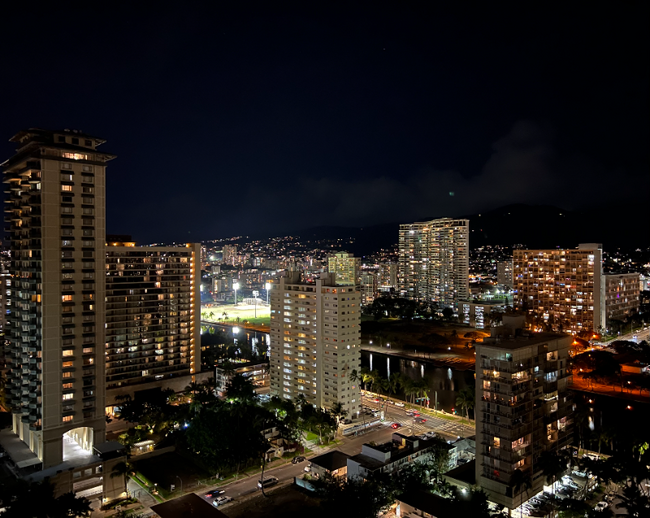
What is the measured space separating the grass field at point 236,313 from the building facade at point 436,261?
22532mm

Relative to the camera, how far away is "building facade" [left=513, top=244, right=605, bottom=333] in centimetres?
4306

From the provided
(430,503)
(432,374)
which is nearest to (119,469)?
(430,503)

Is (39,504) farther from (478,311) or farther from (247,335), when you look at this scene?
(478,311)

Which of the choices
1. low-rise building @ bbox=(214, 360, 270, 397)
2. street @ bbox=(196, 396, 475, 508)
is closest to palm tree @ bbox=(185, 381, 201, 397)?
low-rise building @ bbox=(214, 360, 270, 397)

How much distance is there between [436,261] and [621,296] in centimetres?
2589

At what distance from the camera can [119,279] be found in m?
25.0

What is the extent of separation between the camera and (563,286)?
4506 cm

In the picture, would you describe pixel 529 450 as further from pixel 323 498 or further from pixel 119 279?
pixel 119 279

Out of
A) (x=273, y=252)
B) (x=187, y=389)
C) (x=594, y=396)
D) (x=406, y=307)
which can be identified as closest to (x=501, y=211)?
(x=273, y=252)

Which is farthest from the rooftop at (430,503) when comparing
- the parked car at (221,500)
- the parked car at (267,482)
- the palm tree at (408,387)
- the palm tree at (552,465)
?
the palm tree at (408,387)

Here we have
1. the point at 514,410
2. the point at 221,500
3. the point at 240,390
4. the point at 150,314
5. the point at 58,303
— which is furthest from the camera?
the point at 150,314

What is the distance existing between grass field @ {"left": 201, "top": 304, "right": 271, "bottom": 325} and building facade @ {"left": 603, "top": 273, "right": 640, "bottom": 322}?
38.4 meters

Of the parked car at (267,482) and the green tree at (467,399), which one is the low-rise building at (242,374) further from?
the green tree at (467,399)

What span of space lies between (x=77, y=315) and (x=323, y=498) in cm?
1046
